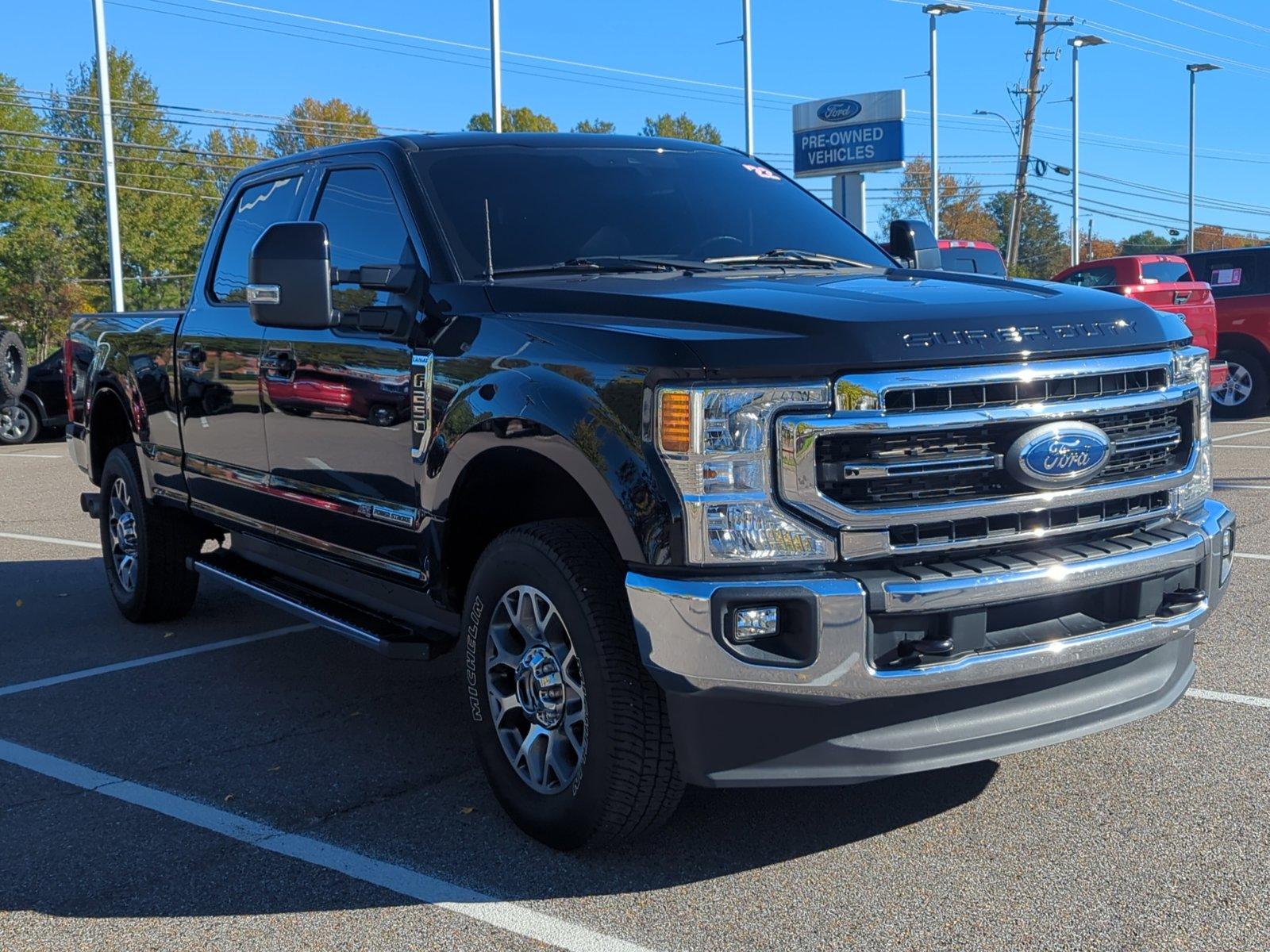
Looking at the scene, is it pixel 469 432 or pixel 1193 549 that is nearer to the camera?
pixel 1193 549

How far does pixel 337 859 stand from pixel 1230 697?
3.19 metres

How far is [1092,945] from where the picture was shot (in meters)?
3.08

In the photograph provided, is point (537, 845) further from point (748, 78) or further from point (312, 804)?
point (748, 78)

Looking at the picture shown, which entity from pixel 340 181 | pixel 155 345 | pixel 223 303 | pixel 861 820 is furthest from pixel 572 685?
pixel 155 345

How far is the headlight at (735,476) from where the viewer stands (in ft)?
10.5

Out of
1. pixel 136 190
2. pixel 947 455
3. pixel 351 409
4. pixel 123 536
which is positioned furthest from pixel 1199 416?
pixel 136 190

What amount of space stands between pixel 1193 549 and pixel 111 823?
10.4 feet

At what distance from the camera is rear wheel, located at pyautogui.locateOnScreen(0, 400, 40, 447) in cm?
1819

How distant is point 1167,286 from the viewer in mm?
15602

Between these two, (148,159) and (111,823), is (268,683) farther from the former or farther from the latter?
(148,159)

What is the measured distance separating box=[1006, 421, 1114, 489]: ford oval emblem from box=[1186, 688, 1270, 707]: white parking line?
1.86 m

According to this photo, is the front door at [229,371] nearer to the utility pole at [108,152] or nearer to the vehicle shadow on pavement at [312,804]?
the vehicle shadow on pavement at [312,804]

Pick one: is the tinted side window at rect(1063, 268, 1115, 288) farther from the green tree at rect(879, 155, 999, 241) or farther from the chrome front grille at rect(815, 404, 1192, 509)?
the green tree at rect(879, 155, 999, 241)

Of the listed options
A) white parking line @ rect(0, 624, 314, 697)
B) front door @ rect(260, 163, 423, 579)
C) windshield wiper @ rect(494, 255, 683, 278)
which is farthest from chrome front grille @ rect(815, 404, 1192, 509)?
white parking line @ rect(0, 624, 314, 697)
